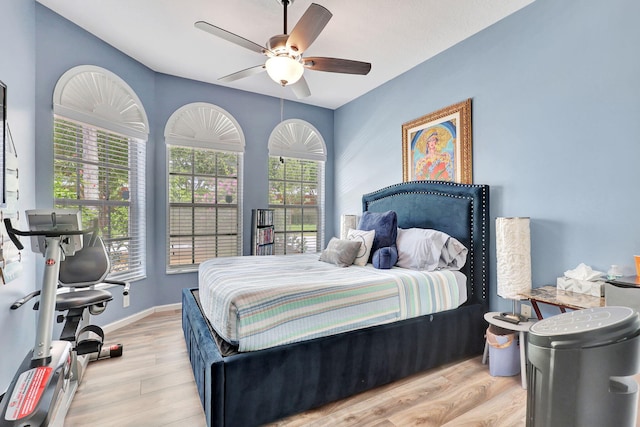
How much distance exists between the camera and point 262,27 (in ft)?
9.25

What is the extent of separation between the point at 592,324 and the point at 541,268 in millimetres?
2427

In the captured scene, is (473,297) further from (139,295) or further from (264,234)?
(139,295)

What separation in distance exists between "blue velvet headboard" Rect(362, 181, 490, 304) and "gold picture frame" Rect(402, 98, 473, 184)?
195 millimetres

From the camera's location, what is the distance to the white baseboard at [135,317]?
3.24 metres

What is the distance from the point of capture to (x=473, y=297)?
2793 mm

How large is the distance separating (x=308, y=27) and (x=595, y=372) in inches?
86.3

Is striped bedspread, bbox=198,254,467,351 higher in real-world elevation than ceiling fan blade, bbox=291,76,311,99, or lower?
lower

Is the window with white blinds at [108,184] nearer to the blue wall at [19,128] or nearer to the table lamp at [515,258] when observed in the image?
the blue wall at [19,128]

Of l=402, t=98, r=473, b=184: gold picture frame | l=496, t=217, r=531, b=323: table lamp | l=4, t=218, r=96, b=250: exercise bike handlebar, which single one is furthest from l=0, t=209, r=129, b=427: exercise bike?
l=402, t=98, r=473, b=184: gold picture frame

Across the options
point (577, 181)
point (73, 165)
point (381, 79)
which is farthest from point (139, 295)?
point (577, 181)

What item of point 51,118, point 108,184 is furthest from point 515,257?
point 51,118

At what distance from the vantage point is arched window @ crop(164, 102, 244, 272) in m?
3.95

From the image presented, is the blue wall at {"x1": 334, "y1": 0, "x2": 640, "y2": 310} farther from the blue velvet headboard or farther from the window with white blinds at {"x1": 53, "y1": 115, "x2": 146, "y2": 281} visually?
the window with white blinds at {"x1": 53, "y1": 115, "x2": 146, "y2": 281}

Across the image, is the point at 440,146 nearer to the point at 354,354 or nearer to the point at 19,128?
the point at 354,354
